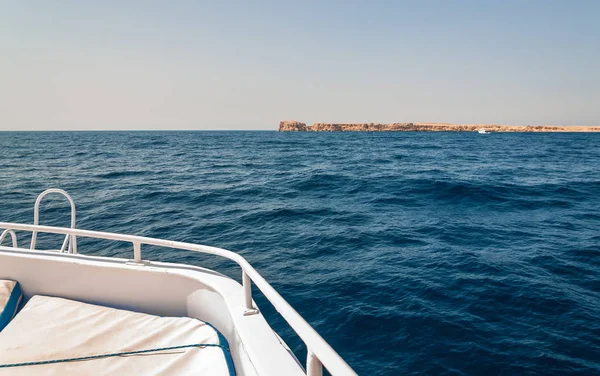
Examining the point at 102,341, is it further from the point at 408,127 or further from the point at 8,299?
the point at 408,127

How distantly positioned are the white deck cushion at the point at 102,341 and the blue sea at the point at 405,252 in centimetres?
275

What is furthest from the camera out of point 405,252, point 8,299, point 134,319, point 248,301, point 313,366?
point 405,252

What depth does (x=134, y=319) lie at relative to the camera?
3.10 metres

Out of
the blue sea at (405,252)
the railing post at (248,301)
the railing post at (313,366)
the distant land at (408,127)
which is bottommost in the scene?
the blue sea at (405,252)

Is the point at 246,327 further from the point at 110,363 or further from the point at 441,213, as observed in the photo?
the point at 441,213

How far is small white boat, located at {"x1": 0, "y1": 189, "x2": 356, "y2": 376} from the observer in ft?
7.88

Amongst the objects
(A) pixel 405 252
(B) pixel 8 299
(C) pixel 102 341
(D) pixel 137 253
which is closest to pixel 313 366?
(C) pixel 102 341

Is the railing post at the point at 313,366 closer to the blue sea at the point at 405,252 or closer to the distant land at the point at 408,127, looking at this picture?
the blue sea at the point at 405,252

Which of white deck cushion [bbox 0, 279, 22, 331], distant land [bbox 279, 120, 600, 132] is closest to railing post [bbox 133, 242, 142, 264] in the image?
white deck cushion [bbox 0, 279, 22, 331]

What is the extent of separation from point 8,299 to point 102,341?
1427mm

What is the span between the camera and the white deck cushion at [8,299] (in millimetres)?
3072

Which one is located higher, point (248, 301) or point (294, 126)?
point (294, 126)

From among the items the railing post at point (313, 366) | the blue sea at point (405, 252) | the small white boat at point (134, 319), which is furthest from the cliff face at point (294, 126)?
the railing post at point (313, 366)

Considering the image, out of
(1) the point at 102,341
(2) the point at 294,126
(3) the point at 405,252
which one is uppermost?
(2) the point at 294,126
